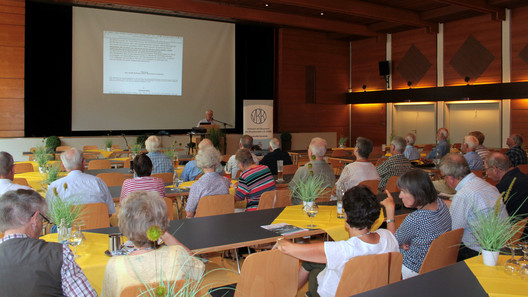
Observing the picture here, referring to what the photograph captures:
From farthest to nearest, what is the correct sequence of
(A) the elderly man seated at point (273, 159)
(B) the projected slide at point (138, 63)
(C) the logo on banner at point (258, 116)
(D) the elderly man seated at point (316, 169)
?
(B) the projected slide at point (138, 63), (C) the logo on banner at point (258, 116), (A) the elderly man seated at point (273, 159), (D) the elderly man seated at point (316, 169)

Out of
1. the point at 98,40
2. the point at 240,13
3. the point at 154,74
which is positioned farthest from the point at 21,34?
the point at 240,13

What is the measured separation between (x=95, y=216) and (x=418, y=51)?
1441cm

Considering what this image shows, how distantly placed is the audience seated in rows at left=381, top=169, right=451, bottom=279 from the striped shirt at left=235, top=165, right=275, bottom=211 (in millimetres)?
1892

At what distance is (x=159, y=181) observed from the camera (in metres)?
4.82

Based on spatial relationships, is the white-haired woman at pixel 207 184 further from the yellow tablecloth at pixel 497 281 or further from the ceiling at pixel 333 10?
the ceiling at pixel 333 10

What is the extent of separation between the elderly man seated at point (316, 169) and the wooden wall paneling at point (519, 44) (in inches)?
392

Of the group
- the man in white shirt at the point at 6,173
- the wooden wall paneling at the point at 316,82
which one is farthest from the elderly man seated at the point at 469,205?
the wooden wall paneling at the point at 316,82

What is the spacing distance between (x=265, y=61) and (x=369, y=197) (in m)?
14.3

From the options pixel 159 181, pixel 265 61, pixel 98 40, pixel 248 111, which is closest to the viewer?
pixel 159 181

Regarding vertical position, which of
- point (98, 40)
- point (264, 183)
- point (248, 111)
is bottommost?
point (264, 183)

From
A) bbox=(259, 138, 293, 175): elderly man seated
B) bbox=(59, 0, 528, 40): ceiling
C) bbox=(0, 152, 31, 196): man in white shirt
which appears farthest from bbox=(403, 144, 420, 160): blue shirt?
bbox=(0, 152, 31, 196): man in white shirt

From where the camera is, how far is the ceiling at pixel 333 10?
41.3 feet

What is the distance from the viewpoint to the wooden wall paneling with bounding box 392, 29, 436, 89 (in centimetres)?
1557

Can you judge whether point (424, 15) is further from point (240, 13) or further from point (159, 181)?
point (159, 181)
